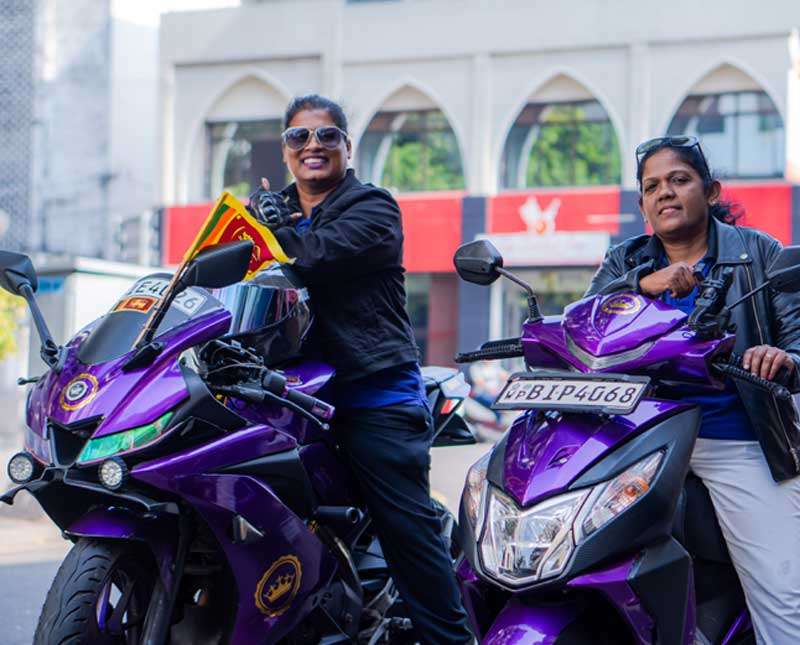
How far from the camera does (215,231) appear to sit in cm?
315

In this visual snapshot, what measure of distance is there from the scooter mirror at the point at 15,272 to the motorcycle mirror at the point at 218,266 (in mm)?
631

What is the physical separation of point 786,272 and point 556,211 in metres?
21.3

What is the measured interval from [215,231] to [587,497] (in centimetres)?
120

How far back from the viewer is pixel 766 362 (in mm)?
2893

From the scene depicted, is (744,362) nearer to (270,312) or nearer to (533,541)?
(533,541)

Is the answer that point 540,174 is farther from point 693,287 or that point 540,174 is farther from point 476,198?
point 693,287

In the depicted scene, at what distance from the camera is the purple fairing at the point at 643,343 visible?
9.41 ft

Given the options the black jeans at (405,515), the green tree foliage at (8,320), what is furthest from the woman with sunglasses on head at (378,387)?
the green tree foliage at (8,320)

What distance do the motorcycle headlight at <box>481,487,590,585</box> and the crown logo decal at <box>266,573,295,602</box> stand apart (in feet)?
2.51

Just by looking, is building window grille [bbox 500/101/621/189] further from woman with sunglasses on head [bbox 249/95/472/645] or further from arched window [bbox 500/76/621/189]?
woman with sunglasses on head [bbox 249/95/472/645]

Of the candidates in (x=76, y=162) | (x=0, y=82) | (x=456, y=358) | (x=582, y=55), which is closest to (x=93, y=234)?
(x=76, y=162)

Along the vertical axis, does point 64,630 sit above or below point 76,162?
below

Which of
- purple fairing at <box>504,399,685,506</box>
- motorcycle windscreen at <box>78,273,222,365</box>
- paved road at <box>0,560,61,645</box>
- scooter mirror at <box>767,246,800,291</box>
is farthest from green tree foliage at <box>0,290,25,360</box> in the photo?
scooter mirror at <box>767,246,800,291</box>

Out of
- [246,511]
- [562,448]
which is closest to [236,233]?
[246,511]
